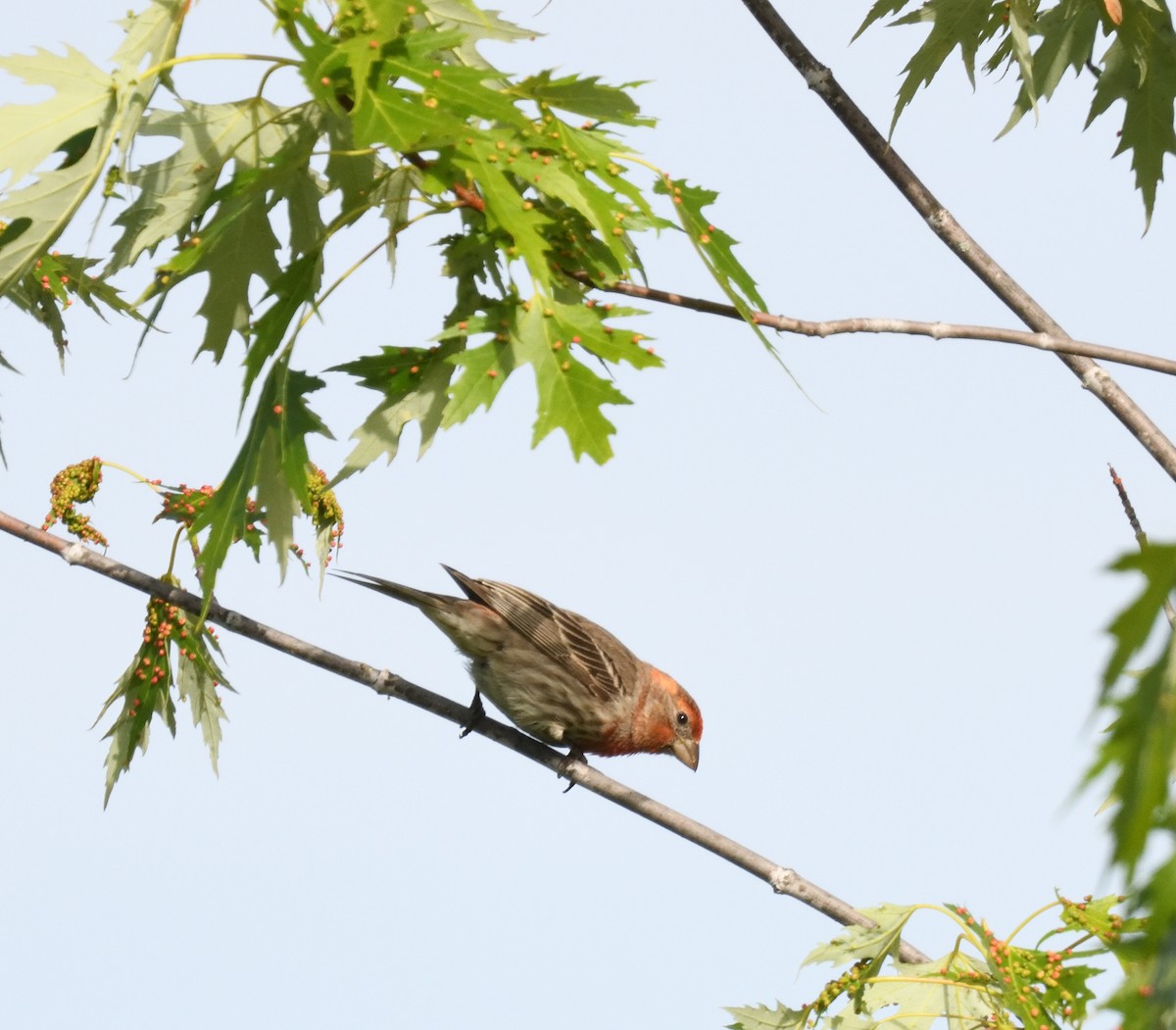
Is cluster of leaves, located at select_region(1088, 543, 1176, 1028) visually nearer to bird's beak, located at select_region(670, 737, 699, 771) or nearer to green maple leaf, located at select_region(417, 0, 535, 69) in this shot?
green maple leaf, located at select_region(417, 0, 535, 69)

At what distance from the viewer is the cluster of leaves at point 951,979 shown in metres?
4.97

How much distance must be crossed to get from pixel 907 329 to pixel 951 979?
2459 mm

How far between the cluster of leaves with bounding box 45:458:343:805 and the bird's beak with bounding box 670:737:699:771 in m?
3.80

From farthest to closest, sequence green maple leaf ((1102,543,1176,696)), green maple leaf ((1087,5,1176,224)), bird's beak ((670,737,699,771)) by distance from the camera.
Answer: bird's beak ((670,737,699,771)), green maple leaf ((1087,5,1176,224)), green maple leaf ((1102,543,1176,696))

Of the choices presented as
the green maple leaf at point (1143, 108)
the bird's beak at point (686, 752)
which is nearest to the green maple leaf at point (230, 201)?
the green maple leaf at point (1143, 108)

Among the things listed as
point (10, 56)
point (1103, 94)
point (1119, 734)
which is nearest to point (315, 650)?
point (10, 56)

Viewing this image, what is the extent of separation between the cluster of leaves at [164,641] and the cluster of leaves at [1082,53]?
3.18 meters

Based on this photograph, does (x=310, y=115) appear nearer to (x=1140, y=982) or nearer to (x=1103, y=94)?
(x=1103, y=94)

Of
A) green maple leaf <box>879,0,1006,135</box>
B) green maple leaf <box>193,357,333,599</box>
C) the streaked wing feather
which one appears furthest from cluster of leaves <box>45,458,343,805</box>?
green maple leaf <box>879,0,1006,135</box>

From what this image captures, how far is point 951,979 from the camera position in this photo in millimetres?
5309

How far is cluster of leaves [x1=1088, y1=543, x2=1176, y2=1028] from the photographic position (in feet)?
5.30

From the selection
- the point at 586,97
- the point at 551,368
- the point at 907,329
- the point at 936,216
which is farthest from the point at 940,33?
the point at 551,368

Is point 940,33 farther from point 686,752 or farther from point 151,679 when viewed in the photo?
point 686,752

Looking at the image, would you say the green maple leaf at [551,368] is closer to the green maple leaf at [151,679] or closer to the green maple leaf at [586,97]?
the green maple leaf at [586,97]
